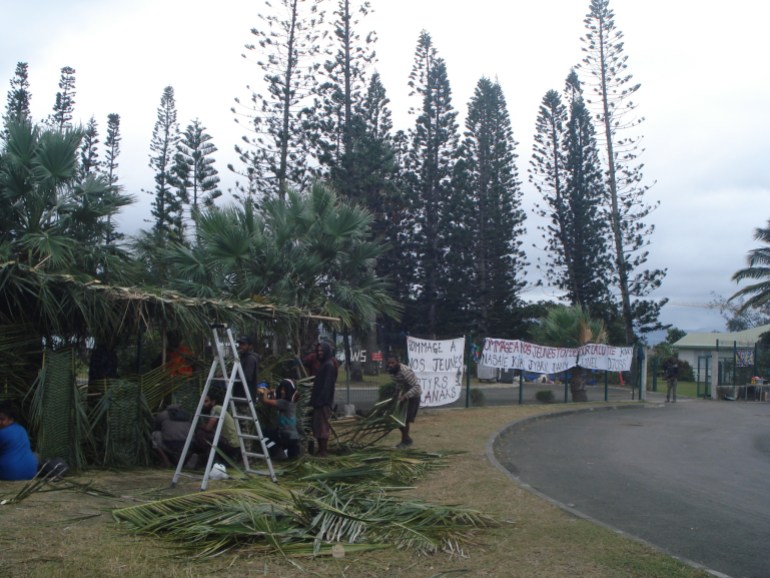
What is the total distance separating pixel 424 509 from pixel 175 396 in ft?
17.1

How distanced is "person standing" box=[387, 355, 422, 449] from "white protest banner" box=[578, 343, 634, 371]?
1238 cm

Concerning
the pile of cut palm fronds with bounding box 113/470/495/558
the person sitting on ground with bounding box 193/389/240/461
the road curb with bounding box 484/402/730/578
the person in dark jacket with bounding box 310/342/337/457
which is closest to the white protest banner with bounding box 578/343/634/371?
the road curb with bounding box 484/402/730/578

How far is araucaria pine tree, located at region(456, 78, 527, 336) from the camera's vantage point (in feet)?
132

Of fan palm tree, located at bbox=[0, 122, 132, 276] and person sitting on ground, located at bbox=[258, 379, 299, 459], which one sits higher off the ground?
fan palm tree, located at bbox=[0, 122, 132, 276]

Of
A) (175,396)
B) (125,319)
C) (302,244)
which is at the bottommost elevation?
(175,396)

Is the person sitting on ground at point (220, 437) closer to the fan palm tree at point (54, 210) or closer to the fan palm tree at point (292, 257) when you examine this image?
the fan palm tree at point (54, 210)

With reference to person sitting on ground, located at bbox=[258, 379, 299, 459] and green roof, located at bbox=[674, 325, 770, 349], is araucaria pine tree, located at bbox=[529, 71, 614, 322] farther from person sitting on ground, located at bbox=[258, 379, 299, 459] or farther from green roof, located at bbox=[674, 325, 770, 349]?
person sitting on ground, located at bbox=[258, 379, 299, 459]

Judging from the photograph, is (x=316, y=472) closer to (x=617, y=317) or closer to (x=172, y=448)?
(x=172, y=448)

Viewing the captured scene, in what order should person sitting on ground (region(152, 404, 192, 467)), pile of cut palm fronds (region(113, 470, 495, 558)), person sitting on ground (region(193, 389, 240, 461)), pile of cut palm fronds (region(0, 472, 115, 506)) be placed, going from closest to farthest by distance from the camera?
pile of cut palm fronds (region(113, 470, 495, 558))
pile of cut palm fronds (region(0, 472, 115, 506))
person sitting on ground (region(193, 389, 240, 461))
person sitting on ground (region(152, 404, 192, 467))

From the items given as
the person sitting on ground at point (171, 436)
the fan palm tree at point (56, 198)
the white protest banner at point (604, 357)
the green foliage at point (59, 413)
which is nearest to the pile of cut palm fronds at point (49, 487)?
the green foliage at point (59, 413)

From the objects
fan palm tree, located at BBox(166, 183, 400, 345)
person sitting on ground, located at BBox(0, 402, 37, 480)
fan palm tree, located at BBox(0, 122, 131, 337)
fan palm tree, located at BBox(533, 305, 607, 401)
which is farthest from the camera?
fan palm tree, located at BBox(533, 305, 607, 401)

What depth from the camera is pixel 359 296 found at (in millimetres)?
16719

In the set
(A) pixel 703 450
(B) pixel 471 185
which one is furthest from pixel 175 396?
(B) pixel 471 185

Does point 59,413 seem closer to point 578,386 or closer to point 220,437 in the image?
point 220,437
